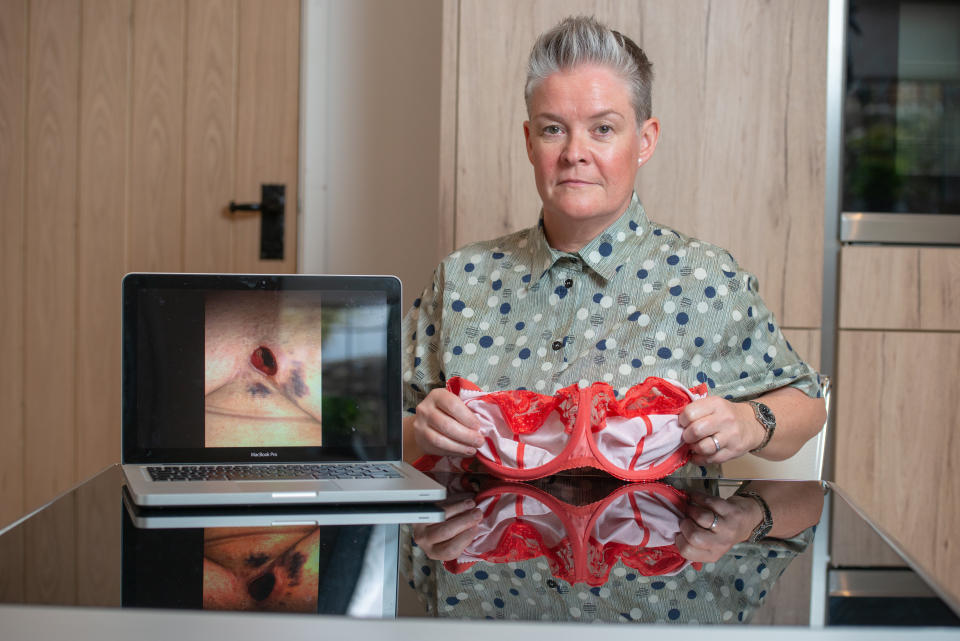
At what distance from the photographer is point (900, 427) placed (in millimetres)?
1940

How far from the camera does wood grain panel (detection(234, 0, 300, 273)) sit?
97.9 inches

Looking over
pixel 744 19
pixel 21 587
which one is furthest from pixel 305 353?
pixel 744 19

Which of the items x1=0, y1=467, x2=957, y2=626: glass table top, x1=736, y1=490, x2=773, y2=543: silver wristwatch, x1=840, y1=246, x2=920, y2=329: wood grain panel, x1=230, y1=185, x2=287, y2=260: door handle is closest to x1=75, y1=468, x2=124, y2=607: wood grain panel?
x1=0, y1=467, x2=957, y2=626: glass table top

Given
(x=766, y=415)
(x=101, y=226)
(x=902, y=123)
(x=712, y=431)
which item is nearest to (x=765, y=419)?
(x=766, y=415)

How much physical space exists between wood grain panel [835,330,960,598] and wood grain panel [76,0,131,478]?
5.92 feet

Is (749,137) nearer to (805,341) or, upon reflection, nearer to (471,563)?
(805,341)

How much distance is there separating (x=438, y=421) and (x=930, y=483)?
1.35m

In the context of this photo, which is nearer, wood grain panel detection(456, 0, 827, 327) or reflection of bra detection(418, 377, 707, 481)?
reflection of bra detection(418, 377, 707, 481)

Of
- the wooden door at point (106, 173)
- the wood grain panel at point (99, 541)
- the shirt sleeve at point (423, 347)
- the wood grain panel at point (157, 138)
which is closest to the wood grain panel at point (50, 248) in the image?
the wooden door at point (106, 173)

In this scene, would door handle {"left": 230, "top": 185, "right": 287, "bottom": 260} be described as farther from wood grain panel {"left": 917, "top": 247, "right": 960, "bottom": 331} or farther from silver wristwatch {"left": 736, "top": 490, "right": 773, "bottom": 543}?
silver wristwatch {"left": 736, "top": 490, "right": 773, "bottom": 543}

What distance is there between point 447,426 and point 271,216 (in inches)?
64.3

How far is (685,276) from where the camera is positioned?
133cm

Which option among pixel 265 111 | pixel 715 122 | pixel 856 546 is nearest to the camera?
pixel 856 546

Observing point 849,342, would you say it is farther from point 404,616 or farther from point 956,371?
point 404,616
